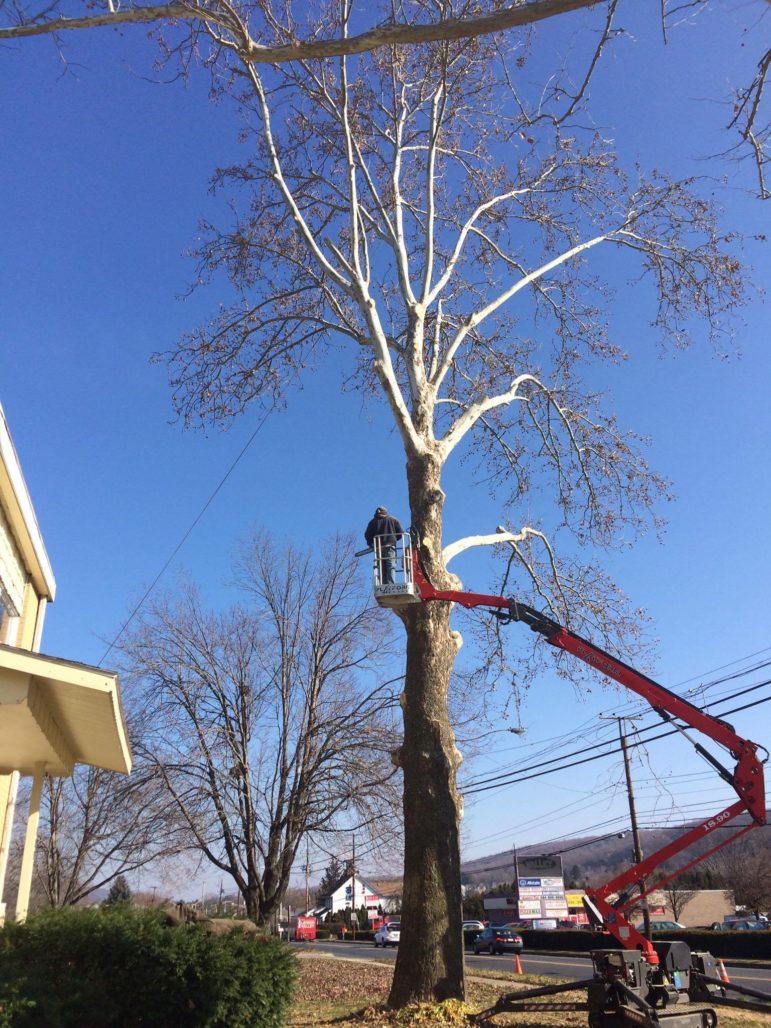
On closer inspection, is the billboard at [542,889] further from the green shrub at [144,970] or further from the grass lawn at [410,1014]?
the green shrub at [144,970]

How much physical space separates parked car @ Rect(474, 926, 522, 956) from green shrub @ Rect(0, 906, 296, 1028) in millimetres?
32314

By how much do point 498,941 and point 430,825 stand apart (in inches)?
A: 1251

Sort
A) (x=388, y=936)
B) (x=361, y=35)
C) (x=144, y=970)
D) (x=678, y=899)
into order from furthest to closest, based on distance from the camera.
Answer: (x=678, y=899)
(x=388, y=936)
(x=144, y=970)
(x=361, y=35)

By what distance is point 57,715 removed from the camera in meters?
8.42

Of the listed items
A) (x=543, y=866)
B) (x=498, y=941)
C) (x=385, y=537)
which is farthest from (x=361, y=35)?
(x=543, y=866)

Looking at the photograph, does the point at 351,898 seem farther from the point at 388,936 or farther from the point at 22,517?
the point at 22,517

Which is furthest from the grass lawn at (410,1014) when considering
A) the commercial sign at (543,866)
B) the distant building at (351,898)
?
the distant building at (351,898)

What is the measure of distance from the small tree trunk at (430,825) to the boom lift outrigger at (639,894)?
485mm

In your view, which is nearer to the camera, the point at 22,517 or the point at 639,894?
the point at 22,517

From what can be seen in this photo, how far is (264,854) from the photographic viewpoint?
2009 centimetres

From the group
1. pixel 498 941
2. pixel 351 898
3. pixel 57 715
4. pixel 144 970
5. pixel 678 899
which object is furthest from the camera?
pixel 351 898

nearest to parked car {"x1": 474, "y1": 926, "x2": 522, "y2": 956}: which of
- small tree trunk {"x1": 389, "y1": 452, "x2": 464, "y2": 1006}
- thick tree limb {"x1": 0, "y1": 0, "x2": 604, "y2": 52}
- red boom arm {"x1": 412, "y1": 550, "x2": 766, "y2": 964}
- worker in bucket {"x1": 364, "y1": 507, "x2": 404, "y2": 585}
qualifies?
red boom arm {"x1": 412, "y1": 550, "x2": 766, "y2": 964}

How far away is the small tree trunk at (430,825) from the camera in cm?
892

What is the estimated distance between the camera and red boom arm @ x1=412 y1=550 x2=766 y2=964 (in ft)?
33.5
